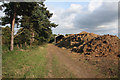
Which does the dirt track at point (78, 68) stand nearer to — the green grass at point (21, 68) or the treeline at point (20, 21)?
the green grass at point (21, 68)

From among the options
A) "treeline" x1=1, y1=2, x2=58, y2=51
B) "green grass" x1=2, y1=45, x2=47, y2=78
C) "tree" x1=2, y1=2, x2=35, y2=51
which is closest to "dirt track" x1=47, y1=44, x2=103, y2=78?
"green grass" x1=2, y1=45, x2=47, y2=78

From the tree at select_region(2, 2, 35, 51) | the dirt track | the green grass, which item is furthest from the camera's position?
the tree at select_region(2, 2, 35, 51)

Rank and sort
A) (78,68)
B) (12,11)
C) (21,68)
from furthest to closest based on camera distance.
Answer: (12,11)
(78,68)
(21,68)

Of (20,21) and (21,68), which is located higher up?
(20,21)

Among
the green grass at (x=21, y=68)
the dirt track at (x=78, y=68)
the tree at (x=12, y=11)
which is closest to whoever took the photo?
the green grass at (x=21, y=68)

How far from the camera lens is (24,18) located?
1476 cm

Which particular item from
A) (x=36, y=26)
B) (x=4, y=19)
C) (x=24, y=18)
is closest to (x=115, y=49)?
A: (x=36, y=26)

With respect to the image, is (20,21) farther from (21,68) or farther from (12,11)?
(21,68)

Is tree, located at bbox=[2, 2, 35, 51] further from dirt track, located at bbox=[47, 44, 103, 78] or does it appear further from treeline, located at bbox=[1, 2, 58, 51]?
dirt track, located at bbox=[47, 44, 103, 78]

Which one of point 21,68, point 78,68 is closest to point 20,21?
point 21,68

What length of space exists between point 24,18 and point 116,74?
1760cm

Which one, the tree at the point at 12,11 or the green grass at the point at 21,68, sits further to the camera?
the tree at the point at 12,11

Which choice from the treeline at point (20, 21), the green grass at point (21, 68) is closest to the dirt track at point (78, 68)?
the green grass at point (21, 68)

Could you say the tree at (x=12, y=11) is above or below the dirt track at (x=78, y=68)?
above
